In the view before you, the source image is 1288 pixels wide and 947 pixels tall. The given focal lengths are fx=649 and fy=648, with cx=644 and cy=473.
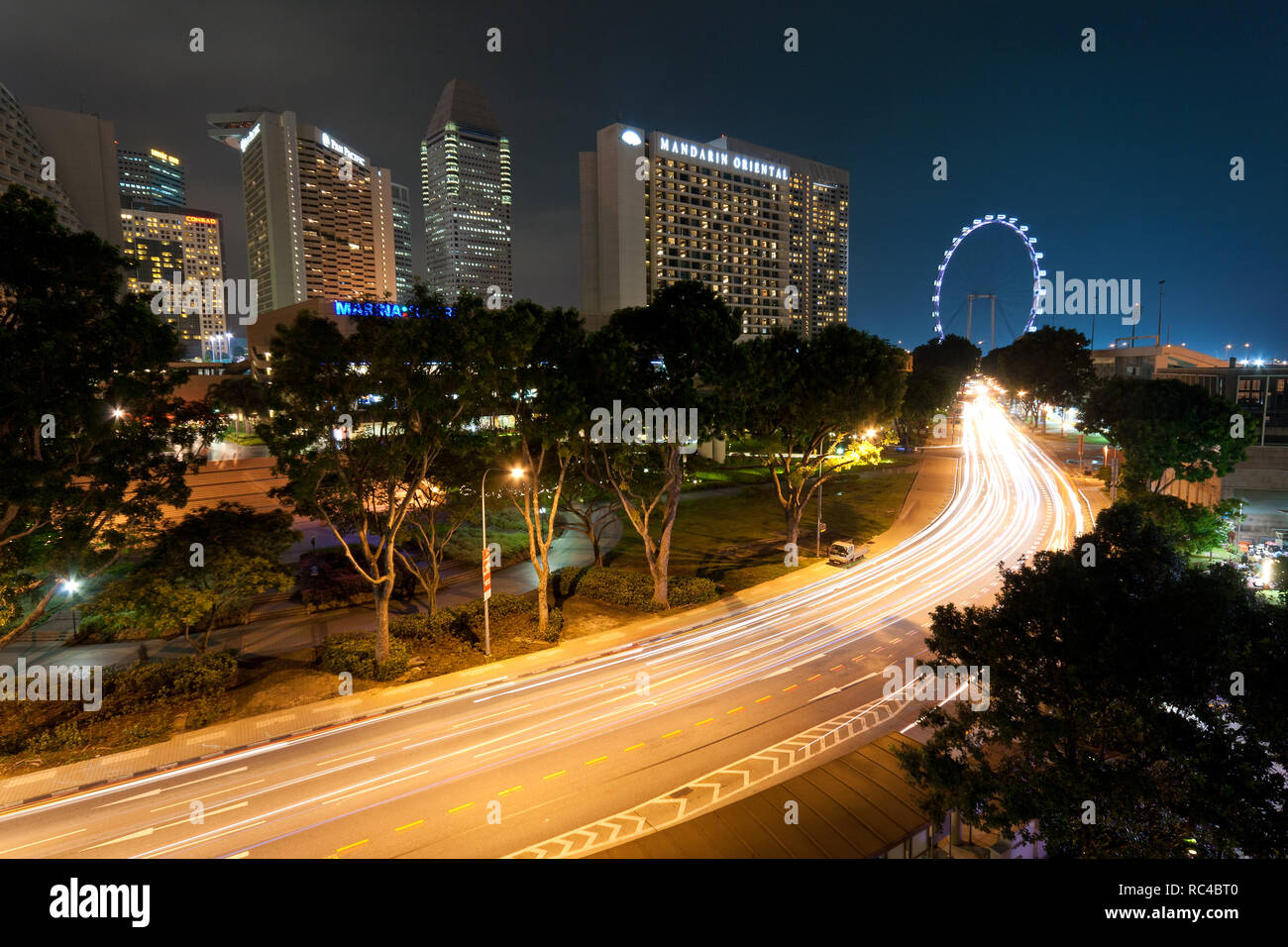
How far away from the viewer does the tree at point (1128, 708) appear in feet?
30.4

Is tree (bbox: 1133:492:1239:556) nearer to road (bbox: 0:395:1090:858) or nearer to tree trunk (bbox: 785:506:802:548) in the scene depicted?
road (bbox: 0:395:1090:858)

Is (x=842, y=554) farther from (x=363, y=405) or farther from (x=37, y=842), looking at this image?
(x=37, y=842)

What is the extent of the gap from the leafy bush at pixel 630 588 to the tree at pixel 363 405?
40.9ft

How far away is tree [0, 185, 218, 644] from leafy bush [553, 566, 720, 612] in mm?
19561

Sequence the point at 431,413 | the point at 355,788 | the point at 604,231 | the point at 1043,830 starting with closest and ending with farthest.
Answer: the point at 1043,830, the point at 355,788, the point at 431,413, the point at 604,231

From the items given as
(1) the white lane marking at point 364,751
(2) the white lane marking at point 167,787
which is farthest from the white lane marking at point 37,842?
(1) the white lane marking at point 364,751

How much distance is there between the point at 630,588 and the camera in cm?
3484

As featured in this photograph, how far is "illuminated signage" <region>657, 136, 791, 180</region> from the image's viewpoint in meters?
156

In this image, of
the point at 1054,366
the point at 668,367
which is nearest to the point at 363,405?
the point at 668,367

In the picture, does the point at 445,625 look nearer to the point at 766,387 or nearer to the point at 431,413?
the point at 431,413

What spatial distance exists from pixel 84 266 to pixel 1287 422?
92857mm

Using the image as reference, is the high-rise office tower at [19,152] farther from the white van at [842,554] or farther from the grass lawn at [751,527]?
the white van at [842,554]

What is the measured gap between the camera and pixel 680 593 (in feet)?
113
